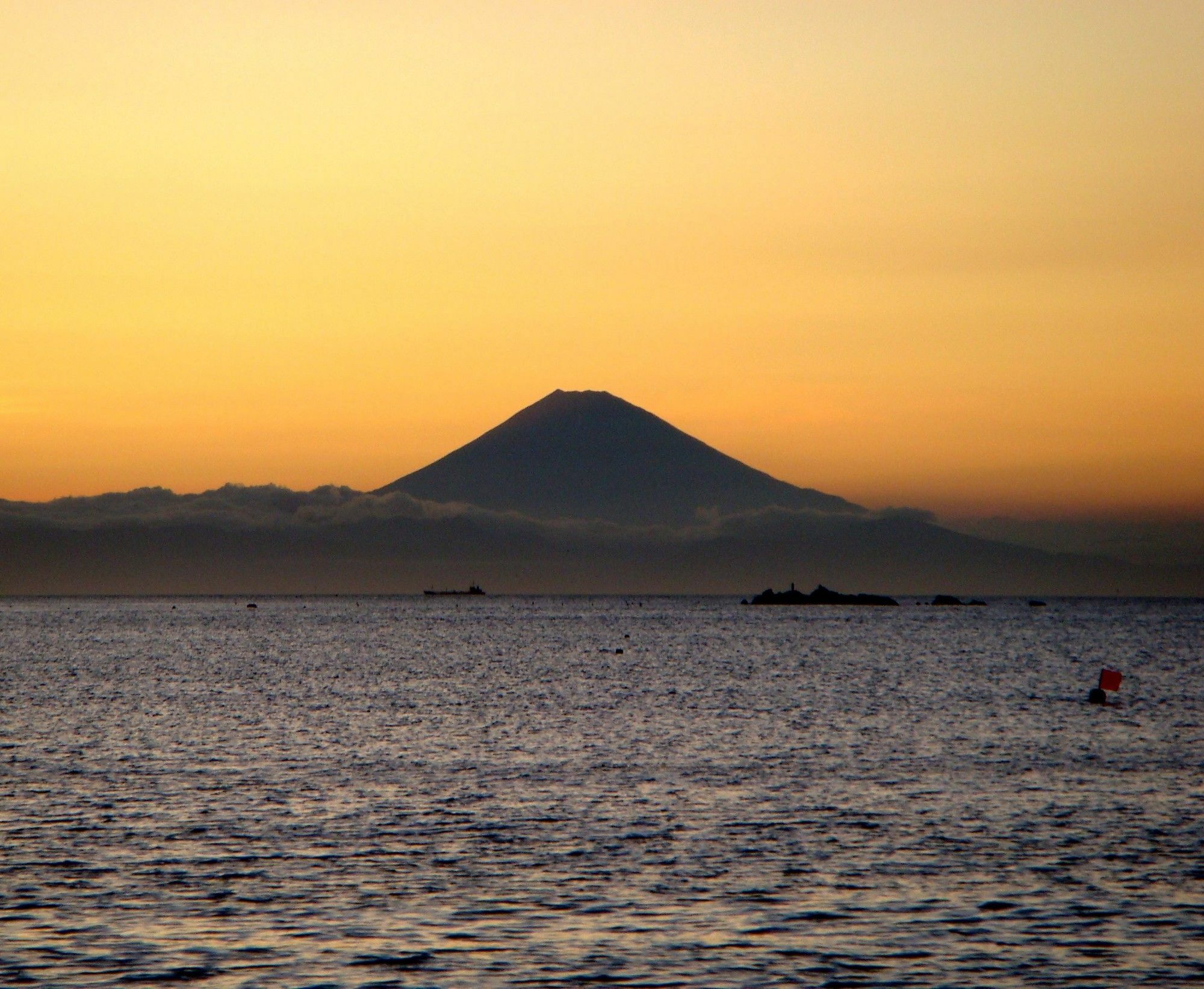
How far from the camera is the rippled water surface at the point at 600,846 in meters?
24.3

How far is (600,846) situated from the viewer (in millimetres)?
Answer: 34094

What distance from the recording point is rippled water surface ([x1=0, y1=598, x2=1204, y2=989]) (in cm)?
2433

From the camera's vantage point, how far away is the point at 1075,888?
29.5 metres

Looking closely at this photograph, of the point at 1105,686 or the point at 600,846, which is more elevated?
the point at 1105,686

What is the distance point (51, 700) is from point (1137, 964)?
71070 millimetres

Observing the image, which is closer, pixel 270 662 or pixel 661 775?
pixel 661 775

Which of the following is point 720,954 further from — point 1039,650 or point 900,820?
point 1039,650

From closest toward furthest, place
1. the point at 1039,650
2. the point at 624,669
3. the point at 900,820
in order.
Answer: the point at 900,820 → the point at 624,669 → the point at 1039,650

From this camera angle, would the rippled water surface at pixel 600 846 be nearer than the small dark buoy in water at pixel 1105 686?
Yes

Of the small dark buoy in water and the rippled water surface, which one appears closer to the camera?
the rippled water surface

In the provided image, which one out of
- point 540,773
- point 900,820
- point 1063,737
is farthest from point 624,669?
point 900,820

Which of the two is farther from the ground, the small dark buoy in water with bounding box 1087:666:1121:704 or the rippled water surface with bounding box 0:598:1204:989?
the small dark buoy in water with bounding box 1087:666:1121:704

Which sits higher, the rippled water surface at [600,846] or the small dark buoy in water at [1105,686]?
the small dark buoy in water at [1105,686]

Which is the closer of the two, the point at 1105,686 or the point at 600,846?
the point at 600,846
